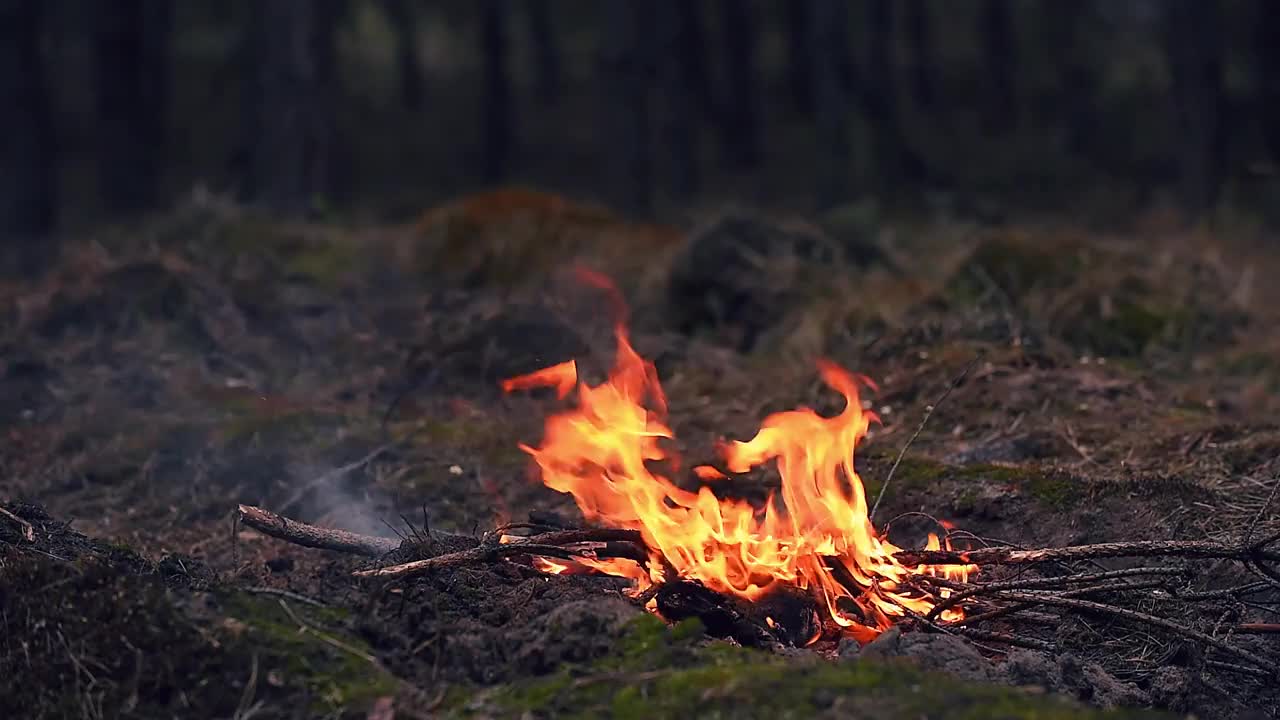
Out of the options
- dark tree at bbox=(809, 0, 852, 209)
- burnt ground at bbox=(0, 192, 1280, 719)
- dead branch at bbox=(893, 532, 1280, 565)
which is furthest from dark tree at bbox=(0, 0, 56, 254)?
dead branch at bbox=(893, 532, 1280, 565)

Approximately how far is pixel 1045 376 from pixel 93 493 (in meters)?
5.13

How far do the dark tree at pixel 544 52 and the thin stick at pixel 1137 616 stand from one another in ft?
94.4

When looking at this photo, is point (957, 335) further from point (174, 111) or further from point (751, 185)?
point (174, 111)

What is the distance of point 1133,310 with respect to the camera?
984 centimetres

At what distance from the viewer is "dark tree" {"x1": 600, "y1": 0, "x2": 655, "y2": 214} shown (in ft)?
54.1

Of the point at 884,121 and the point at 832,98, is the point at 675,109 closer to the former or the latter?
the point at 884,121

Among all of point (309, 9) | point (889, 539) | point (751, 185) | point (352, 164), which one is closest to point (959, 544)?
point (889, 539)

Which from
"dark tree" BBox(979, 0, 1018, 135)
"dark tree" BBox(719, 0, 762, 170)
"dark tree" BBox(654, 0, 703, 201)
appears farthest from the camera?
"dark tree" BBox(979, 0, 1018, 135)

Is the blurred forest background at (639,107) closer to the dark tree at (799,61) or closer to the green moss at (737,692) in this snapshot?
the dark tree at (799,61)

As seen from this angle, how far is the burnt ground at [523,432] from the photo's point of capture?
4359 mm

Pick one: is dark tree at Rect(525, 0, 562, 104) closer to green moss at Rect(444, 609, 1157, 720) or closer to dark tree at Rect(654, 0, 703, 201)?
dark tree at Rect(654, 0, 703, 201)

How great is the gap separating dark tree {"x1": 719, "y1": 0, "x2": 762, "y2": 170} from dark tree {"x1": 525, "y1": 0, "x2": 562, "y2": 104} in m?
5.57

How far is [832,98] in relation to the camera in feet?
57.8

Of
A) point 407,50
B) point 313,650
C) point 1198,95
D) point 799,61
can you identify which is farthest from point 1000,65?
point 313,650
